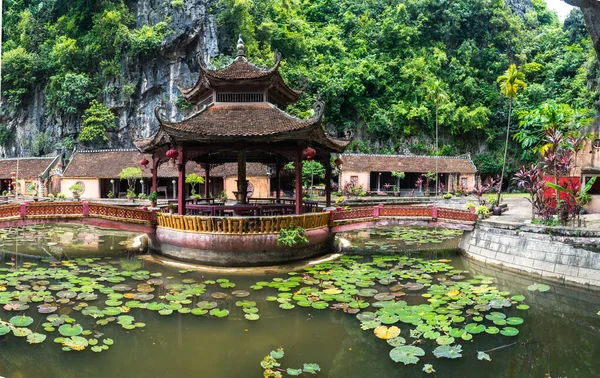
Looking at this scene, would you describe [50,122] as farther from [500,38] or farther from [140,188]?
[500,38]

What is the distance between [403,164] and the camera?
4044 cm

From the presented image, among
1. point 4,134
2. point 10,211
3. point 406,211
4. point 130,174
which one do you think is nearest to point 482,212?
point 406,211

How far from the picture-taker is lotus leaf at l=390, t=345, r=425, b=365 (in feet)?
24.5

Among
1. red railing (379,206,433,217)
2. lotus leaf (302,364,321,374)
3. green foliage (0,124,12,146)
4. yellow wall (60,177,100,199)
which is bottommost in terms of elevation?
lotus leaf (302,364,321,374)

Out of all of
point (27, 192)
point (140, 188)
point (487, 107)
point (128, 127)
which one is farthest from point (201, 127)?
point (487, 107)

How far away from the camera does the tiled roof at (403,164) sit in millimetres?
38812

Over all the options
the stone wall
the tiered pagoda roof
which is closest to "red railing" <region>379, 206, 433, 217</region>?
the stone wall

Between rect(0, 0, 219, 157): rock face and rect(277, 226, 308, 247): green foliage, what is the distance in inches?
1280

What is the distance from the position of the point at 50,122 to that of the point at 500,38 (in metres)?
55.3

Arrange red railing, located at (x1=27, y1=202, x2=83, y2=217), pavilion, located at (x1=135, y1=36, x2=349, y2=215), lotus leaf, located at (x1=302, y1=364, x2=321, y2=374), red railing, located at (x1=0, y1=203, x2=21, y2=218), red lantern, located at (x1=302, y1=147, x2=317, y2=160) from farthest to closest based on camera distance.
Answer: red railing, located at (x1=27, y1=202, x2=83, y2=217)
red railing, located at (x1=0, y1=203, x2=21, y2=218)
red lantern, located at (x1=302, y1=147, x2=317, y2=160)
pavilion, located at (x1=135, y1=36, x2=349, y2=215)
lotus leaf, located at (x1=302, y1=364, x2=321, y2=374)

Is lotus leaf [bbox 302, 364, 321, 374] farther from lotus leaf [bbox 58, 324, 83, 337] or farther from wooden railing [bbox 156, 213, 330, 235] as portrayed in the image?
wooden railing [bbox 156, 213, 330, 235]

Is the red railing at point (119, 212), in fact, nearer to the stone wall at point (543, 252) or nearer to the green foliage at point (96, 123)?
the stone wall at point (543, 252)

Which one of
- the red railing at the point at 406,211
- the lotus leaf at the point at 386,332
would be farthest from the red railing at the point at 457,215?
the lotus leaf at the point at 386,332

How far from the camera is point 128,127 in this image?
4500 centimetres
